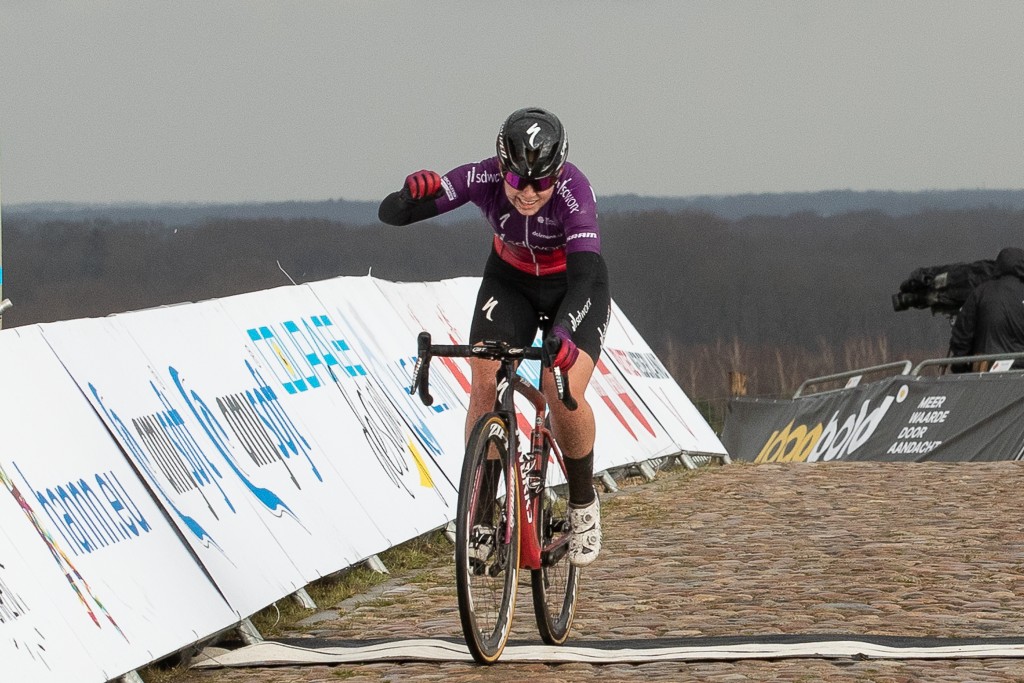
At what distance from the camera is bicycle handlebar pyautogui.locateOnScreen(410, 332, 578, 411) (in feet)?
20.4

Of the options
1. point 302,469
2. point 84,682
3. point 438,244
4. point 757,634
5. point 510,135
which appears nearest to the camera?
point 84,682

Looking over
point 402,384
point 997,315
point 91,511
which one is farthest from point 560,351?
point 997,315

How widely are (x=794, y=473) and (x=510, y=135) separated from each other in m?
7.86

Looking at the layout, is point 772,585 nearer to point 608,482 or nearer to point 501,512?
point 501,512

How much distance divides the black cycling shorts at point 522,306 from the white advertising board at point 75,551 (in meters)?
1.66

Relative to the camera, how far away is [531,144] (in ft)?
21.4

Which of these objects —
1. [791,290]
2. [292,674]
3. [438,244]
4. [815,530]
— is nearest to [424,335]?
[292,674]

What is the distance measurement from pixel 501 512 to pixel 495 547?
15cm

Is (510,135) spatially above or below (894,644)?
above

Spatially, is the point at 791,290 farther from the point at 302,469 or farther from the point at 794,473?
the point at 302,469

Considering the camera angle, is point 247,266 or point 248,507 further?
point 247,266

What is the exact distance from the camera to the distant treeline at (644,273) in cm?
8338

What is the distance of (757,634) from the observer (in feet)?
23.2

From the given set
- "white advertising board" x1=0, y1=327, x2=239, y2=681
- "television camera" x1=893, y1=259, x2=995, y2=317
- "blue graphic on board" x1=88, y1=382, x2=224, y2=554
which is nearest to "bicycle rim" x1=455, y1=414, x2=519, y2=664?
"white advertising board" x1=0, y1=327, x2=239, y2=681
